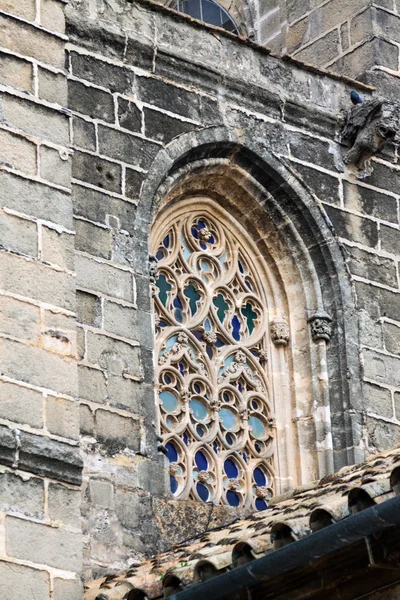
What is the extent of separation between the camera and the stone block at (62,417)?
11.5 meters

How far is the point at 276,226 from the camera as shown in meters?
14.9

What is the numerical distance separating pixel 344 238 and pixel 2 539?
476cm

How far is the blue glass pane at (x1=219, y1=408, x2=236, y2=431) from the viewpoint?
1405 centimetres

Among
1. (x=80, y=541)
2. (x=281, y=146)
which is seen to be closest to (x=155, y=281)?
(x=281, y=146)

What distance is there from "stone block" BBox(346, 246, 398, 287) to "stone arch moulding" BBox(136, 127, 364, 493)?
0.13 meters

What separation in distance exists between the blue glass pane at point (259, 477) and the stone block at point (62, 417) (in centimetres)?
268

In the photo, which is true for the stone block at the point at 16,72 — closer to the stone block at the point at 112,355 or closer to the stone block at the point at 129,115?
the stone block at the point at 129,115

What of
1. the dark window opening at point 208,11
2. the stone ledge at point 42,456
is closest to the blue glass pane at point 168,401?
the stone ledge at point 42,456

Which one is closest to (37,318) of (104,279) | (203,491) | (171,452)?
(104,279)

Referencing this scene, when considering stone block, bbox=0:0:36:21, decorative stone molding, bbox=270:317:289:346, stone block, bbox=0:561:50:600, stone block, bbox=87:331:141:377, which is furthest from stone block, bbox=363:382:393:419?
stone block, bbox=0:561:50:600

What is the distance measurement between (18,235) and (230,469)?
2.92 m

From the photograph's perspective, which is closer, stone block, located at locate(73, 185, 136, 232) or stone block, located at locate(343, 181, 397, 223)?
stone block, located at locate(73, 185, 136, 232)

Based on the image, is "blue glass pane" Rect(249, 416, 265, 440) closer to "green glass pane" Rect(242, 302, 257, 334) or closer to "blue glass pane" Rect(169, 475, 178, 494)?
"green glass pane" Rect(242, 302, 257, 334)

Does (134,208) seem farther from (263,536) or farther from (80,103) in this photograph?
(263,536)
